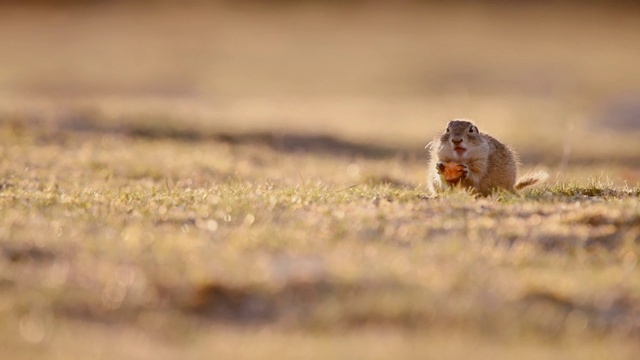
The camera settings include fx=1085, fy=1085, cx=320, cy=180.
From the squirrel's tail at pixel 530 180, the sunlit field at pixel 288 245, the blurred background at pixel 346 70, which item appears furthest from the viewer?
the blurred background at pixel 346 70

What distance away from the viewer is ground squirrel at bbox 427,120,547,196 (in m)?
13.1

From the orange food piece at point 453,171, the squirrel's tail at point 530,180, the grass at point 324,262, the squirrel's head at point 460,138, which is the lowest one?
the grass at point 324,262

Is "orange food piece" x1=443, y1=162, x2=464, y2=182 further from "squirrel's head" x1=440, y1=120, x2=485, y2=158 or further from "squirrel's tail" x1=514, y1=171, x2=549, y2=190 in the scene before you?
"squirrel's tail" x1=514, y1=171, x2=549, y2=190

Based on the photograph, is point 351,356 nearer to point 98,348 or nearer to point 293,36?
point 98,348

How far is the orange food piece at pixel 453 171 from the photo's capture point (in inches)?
505

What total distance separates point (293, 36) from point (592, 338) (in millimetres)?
68910

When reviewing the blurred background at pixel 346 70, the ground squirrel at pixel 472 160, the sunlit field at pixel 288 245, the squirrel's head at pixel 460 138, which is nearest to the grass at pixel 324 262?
the sunlit field at pixel 288 245

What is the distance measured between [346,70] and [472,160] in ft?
155

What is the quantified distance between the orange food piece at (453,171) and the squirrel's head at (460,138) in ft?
0.73

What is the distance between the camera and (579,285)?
8602mm

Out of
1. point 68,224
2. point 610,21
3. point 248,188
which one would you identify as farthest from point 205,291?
point 610,21

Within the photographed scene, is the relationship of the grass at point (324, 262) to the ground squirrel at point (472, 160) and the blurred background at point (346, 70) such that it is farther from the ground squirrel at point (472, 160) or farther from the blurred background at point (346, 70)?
the blurred background at point (346, 70)

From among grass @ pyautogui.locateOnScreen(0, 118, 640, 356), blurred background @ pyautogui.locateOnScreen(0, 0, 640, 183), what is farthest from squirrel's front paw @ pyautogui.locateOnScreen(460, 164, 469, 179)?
blurred background @ pyautogui.locateOnScreen(0, 0, 640, 183)

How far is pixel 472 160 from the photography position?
13102 mm
